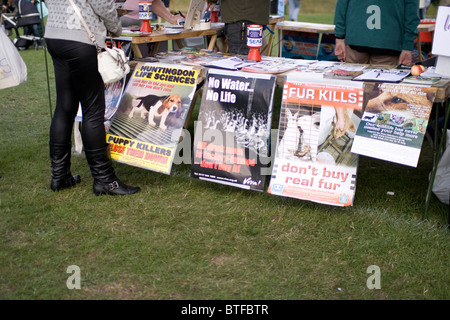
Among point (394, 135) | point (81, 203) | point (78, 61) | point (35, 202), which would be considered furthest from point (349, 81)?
point (35, 202)

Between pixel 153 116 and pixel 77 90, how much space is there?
22.5 inches

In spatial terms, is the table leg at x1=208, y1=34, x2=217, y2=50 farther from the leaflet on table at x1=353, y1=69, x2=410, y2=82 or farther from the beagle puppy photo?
the leaflet on table at x1=353, y1=69, x2=410, y2=82

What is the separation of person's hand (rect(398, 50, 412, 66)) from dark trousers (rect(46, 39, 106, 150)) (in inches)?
89.7

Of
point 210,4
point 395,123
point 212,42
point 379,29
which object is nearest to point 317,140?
point 395,123

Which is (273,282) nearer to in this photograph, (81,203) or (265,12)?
(81,203)

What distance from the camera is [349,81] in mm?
3076

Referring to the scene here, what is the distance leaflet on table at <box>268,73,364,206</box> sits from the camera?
10.1 ft

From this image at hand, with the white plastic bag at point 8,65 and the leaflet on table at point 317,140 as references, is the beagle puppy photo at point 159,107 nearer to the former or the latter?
the leaflet on table at point 317,140

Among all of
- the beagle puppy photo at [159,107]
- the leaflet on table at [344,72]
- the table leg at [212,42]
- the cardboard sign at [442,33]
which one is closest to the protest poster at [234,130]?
the beagle puppy photo at [159,107]

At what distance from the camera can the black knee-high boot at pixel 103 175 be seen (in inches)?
133

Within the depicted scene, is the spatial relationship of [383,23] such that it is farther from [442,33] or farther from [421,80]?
[442,33]

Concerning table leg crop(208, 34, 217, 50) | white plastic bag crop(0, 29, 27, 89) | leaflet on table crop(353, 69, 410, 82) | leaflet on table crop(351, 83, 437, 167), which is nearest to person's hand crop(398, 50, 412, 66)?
leaflet on table crop(353, 69, 410, 82)

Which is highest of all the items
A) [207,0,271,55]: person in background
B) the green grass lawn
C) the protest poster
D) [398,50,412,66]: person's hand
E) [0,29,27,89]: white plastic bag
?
[207,0,271,55]: person in background
